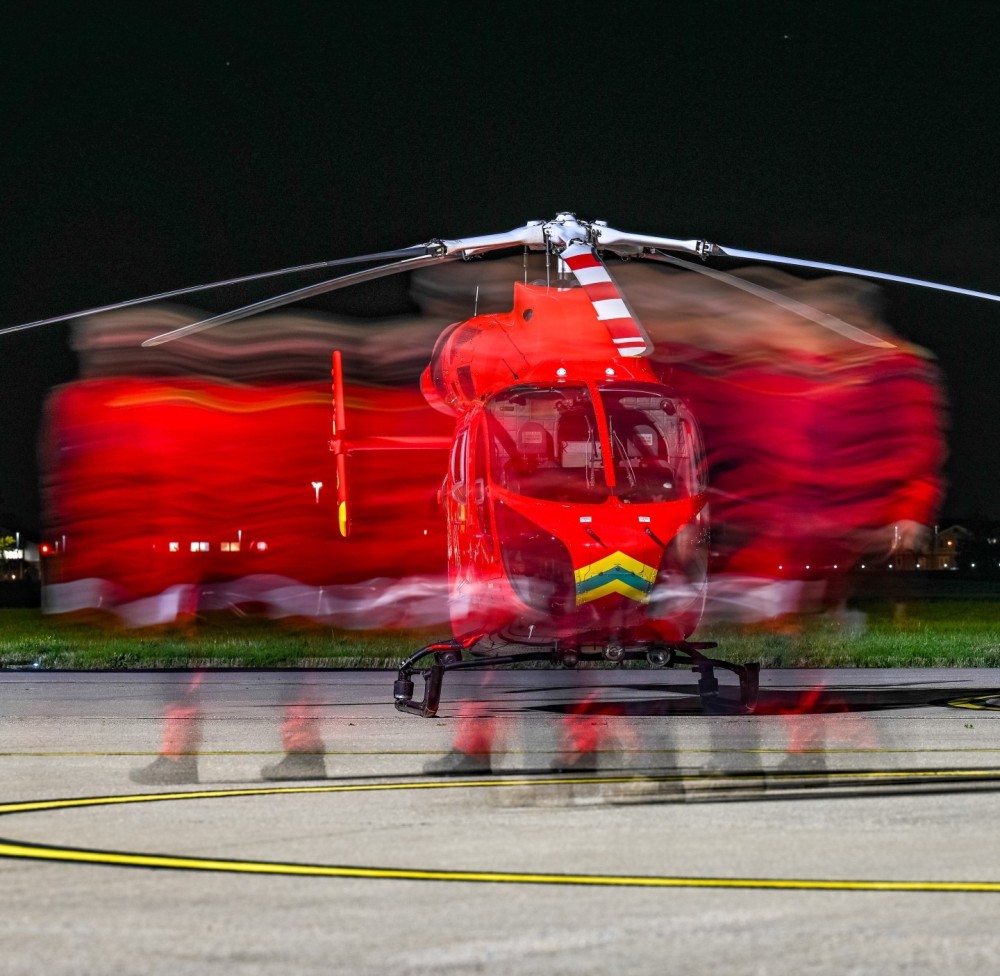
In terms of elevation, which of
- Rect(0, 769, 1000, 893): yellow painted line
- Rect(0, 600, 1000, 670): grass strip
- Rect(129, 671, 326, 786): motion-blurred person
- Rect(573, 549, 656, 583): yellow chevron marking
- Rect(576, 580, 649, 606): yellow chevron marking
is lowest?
Rect(0, 600, 1000, 670): grass strip

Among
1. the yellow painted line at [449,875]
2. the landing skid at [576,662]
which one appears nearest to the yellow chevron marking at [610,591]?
the landing skid at [576,662]

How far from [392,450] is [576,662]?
10.9 ft

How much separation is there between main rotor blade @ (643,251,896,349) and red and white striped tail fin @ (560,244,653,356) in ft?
2.47

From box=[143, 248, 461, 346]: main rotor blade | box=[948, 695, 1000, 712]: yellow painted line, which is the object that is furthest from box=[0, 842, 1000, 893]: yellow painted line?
box=[948, 695, 1000, 712]: yellow painted line

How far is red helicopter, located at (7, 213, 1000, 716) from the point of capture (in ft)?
42.1

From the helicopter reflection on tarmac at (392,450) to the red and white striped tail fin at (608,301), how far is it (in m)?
0.31

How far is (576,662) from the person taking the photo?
13773 millimetres

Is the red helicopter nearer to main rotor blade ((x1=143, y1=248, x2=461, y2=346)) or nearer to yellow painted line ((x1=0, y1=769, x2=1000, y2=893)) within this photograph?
main rotor blade ((x1=143, y1=248, x2=461, y2=346))

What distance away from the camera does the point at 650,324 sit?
1686 cm

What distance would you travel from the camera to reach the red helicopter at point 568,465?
12.8 metres

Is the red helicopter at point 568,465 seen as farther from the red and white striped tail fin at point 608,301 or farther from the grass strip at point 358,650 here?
the grass strip at point 358,650

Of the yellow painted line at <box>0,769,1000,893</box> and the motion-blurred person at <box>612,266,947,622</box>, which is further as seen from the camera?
the motion-blurred person at <box>612,266,947,622</box>

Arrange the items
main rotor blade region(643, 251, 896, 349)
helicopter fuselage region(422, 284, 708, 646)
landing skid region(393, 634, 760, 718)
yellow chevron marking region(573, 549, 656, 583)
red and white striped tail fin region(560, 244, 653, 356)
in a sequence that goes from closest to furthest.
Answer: yellow chevron marking region(573, 549, 656, 583) → helicopter fuselage region(422, 284, 708, 646) → red and white striped tail fin region(560, 244, 653, 356) → landing skid region(393, 634, 760, 718) → main rotor blade region(643, 251, 896, 349)

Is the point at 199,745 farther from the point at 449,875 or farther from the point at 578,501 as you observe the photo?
the point at 449,875
